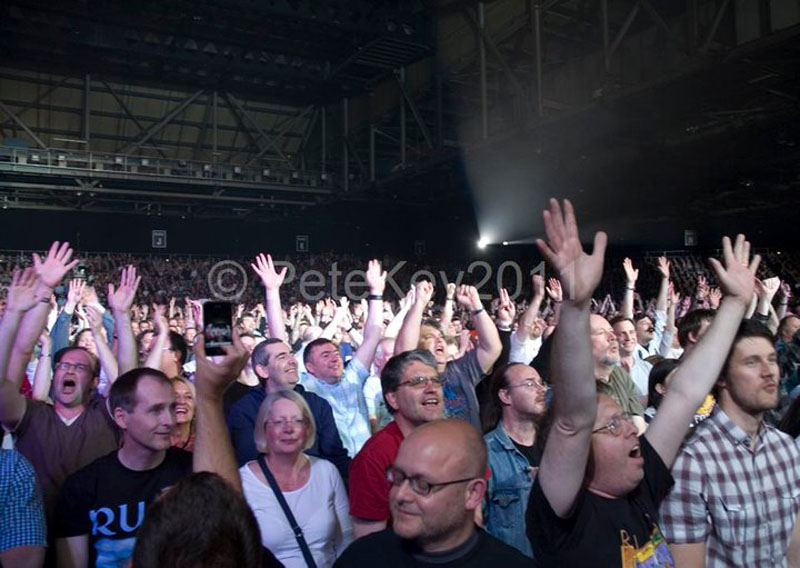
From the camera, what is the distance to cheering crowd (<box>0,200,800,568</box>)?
1.73m

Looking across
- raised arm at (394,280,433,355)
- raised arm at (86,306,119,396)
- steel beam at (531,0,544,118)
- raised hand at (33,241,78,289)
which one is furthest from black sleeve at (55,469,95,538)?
steel beam at (531,0,544,118)

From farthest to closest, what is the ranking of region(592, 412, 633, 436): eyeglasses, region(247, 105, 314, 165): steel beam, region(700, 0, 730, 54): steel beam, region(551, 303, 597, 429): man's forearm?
region(247, 105, 314, 165): steel beam → region(700, 0, 730, 54): steel beam → region(592, 412, 633, 436): eyeglasses → region(551, 303, 597, 429): man's forearm

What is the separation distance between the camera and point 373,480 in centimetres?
255

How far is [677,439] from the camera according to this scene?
7.28 feet

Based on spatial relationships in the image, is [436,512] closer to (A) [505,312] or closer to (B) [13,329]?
(B) [13,329]

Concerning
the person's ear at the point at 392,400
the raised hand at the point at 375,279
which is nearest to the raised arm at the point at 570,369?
the person's ear at the point at 392,400

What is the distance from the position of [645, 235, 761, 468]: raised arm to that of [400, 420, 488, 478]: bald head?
0.70 m

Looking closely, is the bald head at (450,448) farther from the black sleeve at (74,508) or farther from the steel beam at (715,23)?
the steel beam at (715,23)

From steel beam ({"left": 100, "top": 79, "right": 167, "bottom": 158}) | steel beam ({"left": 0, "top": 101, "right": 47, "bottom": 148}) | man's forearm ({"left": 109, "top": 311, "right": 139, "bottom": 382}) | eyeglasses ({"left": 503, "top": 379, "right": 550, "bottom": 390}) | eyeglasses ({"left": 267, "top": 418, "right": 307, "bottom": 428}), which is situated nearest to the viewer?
eyeglasses ({"left": 267, "top": 418, "right": 307, "bottom": 428})

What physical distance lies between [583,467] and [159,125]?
19.5m

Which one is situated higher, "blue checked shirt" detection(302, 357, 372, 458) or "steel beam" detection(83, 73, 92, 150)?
"steel beam" detection(83, 73, 92, 150)

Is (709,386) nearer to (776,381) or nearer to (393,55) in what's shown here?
(776,381)

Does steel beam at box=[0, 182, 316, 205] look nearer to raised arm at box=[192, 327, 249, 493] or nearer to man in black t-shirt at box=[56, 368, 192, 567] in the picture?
man in black t-shirt at box=[56, 368, 192, 567]

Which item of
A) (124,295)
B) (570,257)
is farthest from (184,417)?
(570,257)
